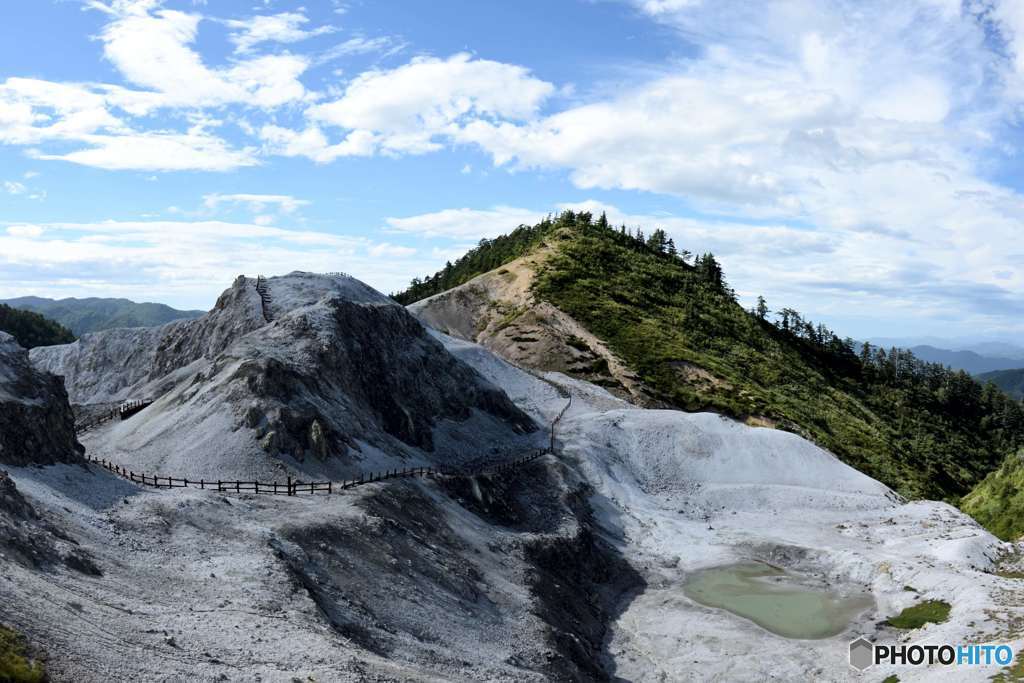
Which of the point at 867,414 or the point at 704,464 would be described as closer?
the point at 704,464

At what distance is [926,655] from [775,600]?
1334 centimetres

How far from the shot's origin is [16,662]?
72.1 feet

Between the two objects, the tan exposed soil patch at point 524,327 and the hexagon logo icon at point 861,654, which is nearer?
the hexagon logo icon at point 861,654

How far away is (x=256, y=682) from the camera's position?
26.8m

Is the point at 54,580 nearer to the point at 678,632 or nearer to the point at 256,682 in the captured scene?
the point at 256,682

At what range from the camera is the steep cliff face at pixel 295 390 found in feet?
181

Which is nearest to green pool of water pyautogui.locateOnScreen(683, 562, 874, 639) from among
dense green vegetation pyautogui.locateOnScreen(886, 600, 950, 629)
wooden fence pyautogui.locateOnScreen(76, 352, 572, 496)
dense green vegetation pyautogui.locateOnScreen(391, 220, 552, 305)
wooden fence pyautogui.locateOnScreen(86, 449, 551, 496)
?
dense green vegetation pyautogui.locateOnScreen(886, 600, 950, 629)

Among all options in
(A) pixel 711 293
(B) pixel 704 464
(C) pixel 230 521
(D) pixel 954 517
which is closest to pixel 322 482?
(C) pixel 230 521

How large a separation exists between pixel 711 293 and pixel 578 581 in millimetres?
116815

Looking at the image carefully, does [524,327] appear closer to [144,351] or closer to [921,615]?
[144,351]

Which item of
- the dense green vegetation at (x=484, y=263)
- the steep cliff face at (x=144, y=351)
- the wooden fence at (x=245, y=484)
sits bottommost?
the wooden fence at (x=245, y=484)

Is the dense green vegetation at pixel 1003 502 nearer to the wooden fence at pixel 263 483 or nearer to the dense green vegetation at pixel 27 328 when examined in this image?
the wooden fence at pixel 263 483

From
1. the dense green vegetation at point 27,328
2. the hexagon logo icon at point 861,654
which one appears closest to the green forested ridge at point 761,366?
the hexagon logo icon at point 861,654

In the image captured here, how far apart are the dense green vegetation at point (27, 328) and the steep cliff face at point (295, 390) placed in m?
95.0
